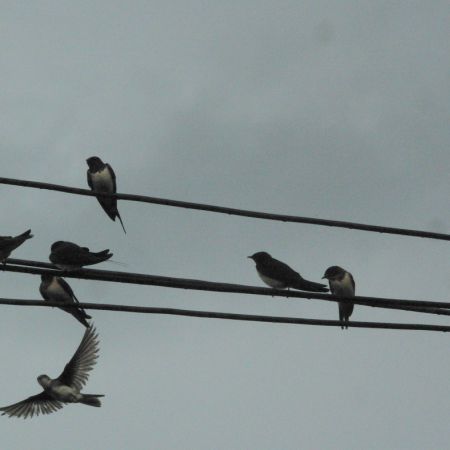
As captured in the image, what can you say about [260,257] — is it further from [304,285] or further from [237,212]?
[237,212]

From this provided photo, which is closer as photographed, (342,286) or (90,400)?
(90,400)

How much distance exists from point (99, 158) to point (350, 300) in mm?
6999

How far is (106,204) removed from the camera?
519 inches

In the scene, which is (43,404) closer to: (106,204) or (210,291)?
(106,204)

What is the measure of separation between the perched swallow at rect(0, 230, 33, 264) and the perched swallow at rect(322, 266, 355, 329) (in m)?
3.92

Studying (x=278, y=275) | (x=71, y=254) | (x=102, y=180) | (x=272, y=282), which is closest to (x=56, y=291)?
(x=102, y=180)

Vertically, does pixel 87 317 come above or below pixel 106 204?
below

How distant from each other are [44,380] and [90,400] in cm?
82

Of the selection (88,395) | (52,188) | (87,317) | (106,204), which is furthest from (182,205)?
(106,204)

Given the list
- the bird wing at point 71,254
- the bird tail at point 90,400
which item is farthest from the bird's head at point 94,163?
the bird wing at point 71,254

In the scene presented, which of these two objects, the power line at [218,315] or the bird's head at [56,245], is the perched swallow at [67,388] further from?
the power line at [218,315]

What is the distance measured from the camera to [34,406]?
36.6 ft

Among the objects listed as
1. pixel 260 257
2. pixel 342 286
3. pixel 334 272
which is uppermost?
pixel 334 272

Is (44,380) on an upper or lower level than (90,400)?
upper
